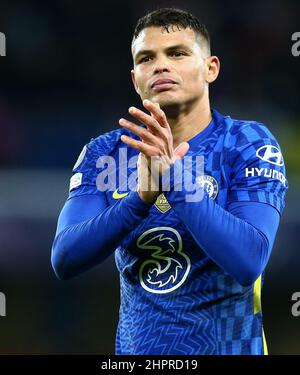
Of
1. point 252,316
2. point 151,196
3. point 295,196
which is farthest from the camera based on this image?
point 295,196

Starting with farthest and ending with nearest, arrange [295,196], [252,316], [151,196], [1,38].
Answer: [1,38], [295,196], [252,316], [151,196]

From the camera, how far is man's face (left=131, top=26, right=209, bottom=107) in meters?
3.02

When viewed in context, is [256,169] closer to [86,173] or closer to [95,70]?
[86,173]

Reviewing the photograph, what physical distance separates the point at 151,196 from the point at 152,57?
0.72 metres

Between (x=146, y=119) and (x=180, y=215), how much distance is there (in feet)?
1.20

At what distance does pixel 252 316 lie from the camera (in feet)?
9.71

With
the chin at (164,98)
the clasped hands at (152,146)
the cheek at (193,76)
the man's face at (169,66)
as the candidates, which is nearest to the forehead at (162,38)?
the man's face at (169,66)

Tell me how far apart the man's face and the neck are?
48 mm

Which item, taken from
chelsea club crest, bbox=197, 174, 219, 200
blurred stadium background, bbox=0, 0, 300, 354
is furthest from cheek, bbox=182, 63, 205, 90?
blurred stadium background, bbox=0, 0, 300, 354

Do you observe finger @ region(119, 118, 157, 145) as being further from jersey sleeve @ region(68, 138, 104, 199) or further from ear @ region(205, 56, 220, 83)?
ear @ region(205, 56, 220, 83)

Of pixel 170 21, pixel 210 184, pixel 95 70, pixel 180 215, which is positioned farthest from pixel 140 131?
pixel 95 70

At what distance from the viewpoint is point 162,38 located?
3111mm
